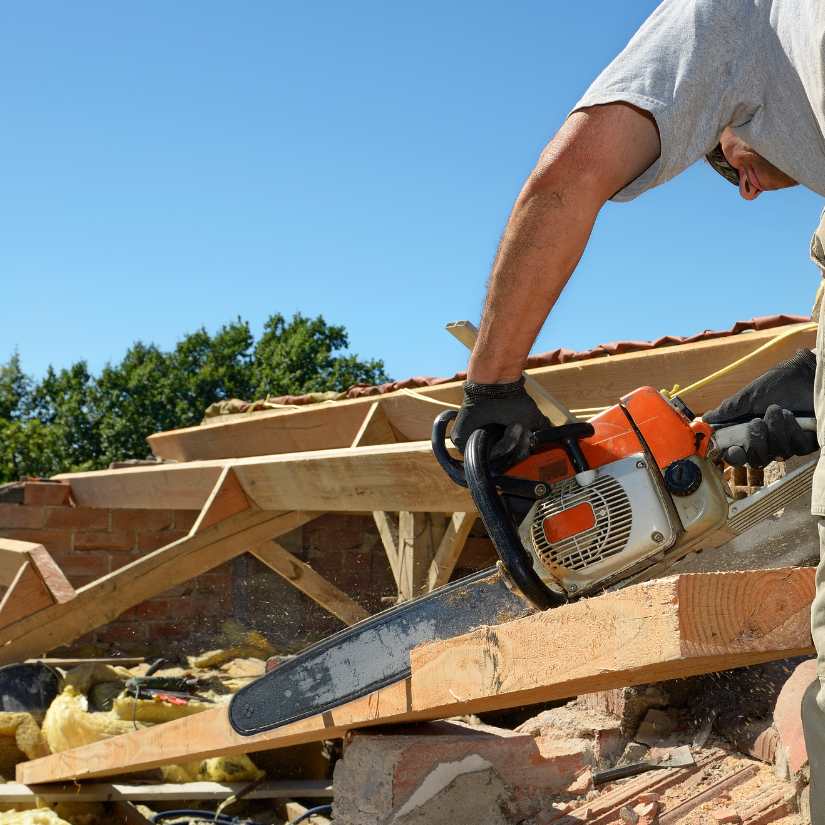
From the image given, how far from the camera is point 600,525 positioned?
167cm

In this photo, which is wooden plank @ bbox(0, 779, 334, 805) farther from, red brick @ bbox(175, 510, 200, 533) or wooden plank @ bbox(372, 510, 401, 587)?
red brick @ bbox(175, 510, 200, 533)

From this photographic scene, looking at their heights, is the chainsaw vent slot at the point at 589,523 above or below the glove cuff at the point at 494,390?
below

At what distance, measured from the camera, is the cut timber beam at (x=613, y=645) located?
3.95ft

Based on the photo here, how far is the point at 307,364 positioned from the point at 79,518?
20.2 m

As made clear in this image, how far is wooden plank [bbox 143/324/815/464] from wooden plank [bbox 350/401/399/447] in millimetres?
29

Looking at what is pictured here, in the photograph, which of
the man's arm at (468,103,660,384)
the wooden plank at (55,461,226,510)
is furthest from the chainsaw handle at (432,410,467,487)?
the wooden plank at (55,461,226,510)

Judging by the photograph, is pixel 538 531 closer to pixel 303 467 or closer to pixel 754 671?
pixel 754 671

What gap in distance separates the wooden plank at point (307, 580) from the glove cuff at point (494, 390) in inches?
112

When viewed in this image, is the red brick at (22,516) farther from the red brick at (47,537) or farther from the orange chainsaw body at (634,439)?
the orange chainsaw body at (634,439)

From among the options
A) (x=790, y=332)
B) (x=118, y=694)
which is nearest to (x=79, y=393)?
(x=118, y=694)

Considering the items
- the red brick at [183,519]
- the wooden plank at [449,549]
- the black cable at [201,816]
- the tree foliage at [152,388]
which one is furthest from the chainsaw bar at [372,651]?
the tree foliage at [152,388]

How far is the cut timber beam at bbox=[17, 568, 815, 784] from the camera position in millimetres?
1203

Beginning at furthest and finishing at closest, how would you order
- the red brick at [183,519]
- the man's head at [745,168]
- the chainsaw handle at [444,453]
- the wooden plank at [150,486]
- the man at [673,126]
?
1. the red brick at [183,519]
2. the wooden plank at [150,486]
3. the chainsaw handle at [444,453]
4. the man's head at [745,168]
5. the man at [673,126]

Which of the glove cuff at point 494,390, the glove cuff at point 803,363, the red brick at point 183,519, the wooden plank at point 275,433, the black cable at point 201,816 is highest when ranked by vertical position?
the wooden plank at point 275,433
